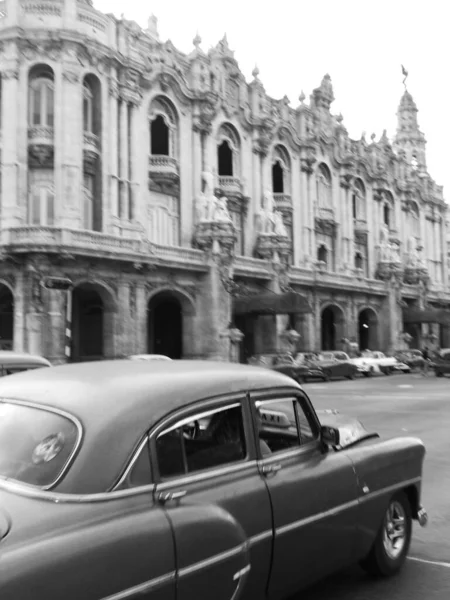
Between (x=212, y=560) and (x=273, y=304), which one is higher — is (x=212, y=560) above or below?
below

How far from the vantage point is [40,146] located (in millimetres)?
26703

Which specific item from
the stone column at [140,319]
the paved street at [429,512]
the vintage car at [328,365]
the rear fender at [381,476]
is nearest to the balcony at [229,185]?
the stone column at [140,319]

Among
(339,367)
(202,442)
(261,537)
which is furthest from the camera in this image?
(339,367)

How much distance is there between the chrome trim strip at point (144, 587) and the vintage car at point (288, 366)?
2393 centimetres

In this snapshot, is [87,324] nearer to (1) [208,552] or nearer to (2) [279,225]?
(2) [279,225]

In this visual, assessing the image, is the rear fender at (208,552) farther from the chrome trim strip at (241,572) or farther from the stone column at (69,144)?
the stone column at (69,144)

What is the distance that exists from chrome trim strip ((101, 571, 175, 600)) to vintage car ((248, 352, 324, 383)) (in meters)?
23.9

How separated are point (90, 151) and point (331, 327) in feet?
72.3

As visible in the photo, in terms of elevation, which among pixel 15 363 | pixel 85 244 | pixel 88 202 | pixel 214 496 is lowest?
pixel 214 496

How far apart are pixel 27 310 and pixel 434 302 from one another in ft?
119

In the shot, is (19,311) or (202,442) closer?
(202,442)

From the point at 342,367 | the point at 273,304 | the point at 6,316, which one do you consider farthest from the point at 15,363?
the point at 342,367

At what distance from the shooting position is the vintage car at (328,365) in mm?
29891

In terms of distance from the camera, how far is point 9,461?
10.2 ft
